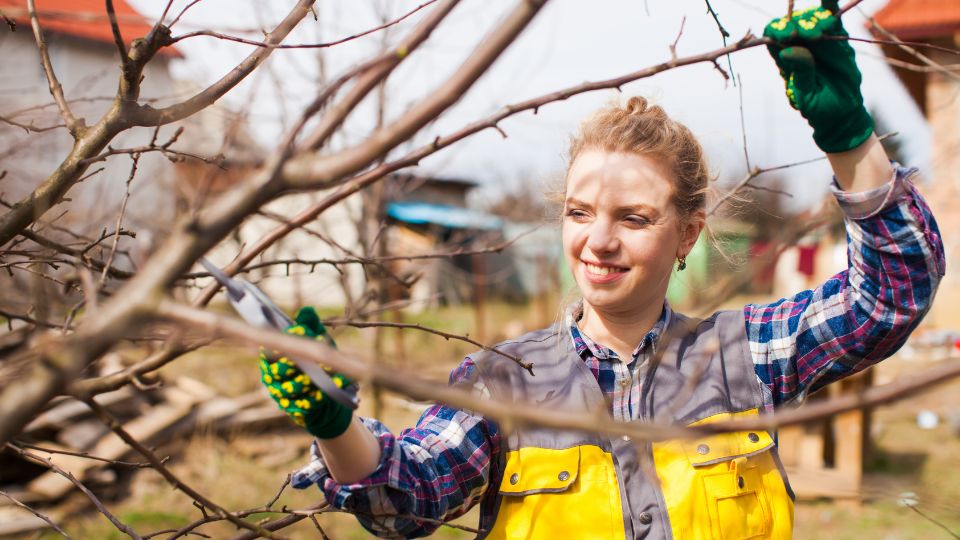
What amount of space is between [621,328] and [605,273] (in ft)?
0.53

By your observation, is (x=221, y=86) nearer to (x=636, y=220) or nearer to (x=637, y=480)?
(x=636, y=220)

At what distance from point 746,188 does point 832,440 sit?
4856mm

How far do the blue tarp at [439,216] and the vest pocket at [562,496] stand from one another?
16.7 m

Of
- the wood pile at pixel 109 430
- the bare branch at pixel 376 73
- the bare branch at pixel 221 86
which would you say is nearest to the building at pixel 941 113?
the wood pile at pixel 109 430

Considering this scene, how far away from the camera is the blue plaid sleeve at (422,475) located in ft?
4.57

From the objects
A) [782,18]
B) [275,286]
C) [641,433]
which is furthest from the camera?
[275,286]

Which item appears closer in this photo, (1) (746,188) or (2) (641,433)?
(2) (641,433)

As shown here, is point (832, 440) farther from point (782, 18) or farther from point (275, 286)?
point (275, 286)

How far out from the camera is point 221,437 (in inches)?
252

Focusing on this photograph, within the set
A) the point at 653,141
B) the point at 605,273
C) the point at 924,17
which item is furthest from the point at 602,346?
the point at 924,17

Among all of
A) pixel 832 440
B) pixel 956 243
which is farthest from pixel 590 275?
pixel 956 243

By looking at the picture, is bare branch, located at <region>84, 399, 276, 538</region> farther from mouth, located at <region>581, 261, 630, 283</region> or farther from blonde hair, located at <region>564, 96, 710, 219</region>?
blonde hair, located at <region>564, 96, 710, 219</region>

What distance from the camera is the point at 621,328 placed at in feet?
5.91

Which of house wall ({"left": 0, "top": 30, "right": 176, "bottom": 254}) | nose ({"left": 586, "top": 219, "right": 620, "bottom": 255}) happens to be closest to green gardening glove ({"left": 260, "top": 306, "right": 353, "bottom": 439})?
nose ({"left": 586, "top": 219, "right": 620, "bottom": 255})
